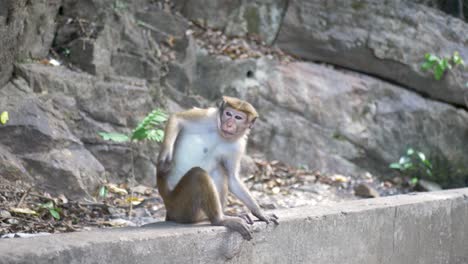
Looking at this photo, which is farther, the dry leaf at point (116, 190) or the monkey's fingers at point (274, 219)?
the dry leaf at point (116, 190)

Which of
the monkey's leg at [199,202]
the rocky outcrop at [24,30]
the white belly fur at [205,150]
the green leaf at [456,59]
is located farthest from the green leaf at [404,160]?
the monkey's leg at [199,202]

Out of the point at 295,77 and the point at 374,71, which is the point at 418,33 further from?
the point at 295,77

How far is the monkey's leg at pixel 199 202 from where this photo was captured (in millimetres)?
3664

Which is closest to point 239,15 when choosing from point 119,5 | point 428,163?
point 119,5

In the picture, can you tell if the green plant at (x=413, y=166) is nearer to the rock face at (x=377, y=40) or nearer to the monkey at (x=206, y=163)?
the rock face at (x=377, y=40)

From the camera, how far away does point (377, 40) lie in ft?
35.0

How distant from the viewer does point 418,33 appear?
1080 centimetres

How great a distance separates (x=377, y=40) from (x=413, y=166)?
2273 millimetres

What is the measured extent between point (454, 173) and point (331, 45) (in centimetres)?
289

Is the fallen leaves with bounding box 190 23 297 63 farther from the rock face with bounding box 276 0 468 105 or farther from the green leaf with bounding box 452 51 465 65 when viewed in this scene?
the green leaf with bounding box 452 51 465 65

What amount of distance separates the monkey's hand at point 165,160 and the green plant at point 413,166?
21.4 ft

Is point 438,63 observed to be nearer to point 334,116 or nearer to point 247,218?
point 334,116

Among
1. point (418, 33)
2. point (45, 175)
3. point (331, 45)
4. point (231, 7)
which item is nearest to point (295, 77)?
point (331, 45)

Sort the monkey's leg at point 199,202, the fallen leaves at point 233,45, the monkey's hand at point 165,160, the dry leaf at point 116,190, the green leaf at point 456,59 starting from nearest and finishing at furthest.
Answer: the monkey's leg at point 199,202 < the monkey's hand at point 165,160 < the dry leaf at point 116,190 < the fallen leaves at point 233,45 < the green leaf at point 456,59
